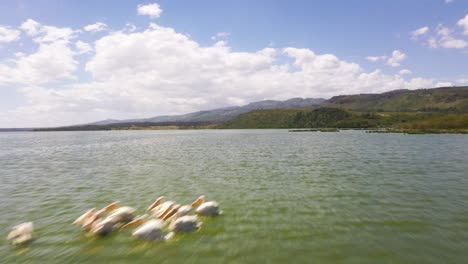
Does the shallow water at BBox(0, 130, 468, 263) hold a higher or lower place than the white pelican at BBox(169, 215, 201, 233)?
lower

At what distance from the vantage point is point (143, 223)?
41.7 feet

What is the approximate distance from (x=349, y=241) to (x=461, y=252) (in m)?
3.71

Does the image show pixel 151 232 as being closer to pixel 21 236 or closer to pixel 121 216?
pixel 121 216

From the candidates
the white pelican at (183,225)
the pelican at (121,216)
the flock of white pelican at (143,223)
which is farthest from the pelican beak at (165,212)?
the pelican at (121,216)

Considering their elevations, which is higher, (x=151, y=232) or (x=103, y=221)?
(x=103, y=221)

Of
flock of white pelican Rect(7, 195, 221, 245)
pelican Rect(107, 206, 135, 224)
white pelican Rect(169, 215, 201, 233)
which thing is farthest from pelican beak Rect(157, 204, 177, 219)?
pelican Rect(107, 206, 135, 224)

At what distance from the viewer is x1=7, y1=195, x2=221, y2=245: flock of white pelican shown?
439 inches

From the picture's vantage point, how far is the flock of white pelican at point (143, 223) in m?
11.1

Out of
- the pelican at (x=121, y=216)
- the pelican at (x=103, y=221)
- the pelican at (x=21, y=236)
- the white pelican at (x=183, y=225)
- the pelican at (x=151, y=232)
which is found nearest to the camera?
the pelican at (x=151, y=232)

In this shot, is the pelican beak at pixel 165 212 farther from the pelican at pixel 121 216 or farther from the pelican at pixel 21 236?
the pelican at pixel 21 236

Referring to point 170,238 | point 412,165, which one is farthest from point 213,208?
point 412,165

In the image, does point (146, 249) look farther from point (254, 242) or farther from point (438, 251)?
point (438, 251)

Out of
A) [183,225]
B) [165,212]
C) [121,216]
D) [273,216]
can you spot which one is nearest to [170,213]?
[165,212]

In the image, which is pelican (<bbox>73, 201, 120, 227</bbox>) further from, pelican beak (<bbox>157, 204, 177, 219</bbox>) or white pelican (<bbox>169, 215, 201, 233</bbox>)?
white pelican (<bbox>169, 215, 201, 233</bbox>)
